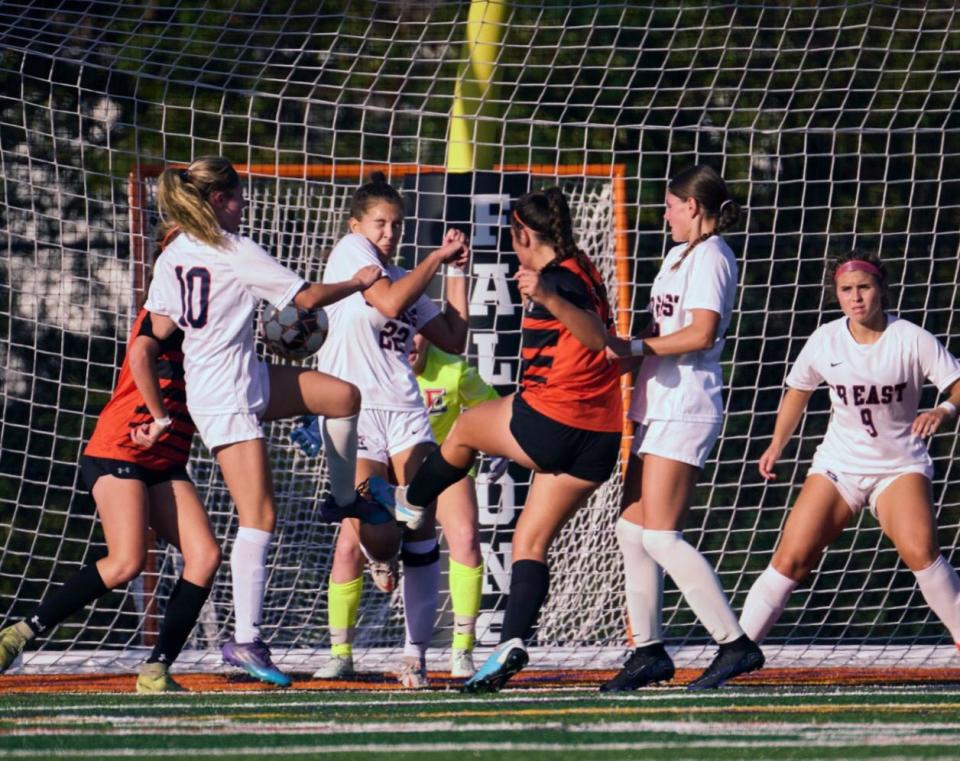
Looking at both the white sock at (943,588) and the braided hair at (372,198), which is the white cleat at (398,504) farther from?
the white sock at (943,588)

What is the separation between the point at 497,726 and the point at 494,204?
4.13 metres

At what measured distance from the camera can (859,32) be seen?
11.2 meters

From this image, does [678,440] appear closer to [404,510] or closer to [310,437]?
[404,510]

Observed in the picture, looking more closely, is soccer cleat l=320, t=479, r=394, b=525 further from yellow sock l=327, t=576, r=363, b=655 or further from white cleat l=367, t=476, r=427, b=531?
yellow sock l=327, t=576, r=363, b=655

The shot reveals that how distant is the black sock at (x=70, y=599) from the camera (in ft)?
21.9

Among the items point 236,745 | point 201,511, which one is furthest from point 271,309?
point 236,745

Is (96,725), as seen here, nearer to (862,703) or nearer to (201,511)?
(201,511)

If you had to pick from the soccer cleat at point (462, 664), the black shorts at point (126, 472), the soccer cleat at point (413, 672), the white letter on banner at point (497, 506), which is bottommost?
the soccer cleat at point (462, 664)

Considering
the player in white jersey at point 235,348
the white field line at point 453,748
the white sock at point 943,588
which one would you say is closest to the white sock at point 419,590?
the player in white jersey at point 235,348

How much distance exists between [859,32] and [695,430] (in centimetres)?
554

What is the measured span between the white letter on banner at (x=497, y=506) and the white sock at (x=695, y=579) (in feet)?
8.03

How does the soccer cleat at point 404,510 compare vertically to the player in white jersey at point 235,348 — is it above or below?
below

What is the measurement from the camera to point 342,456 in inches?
265

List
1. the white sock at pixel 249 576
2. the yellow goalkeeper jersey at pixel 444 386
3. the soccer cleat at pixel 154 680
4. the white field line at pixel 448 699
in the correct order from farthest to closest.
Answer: the yellow goalkeeper jersey at pixel 444 386 → the soccer cleat at pixel 154 680 → the white sock at pixel 249 576 → the white field line at pixel 448 699
